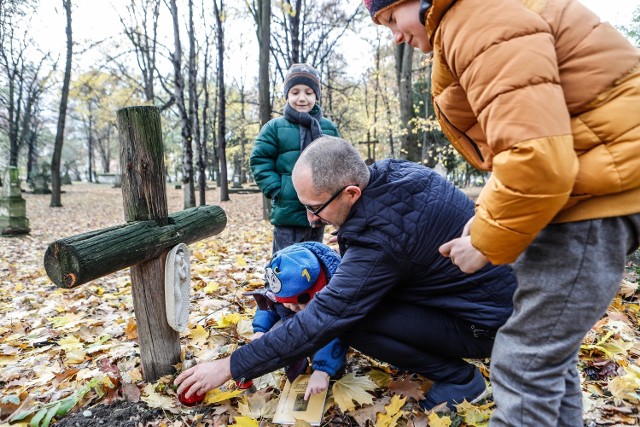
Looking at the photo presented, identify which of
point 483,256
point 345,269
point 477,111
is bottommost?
point 345,269

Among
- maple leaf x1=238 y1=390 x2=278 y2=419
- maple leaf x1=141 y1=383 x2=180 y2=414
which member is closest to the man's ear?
maple leaf x1=238 y1=390 x2=278 y2=419

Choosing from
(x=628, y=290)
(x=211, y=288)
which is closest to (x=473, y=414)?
(x=628, y=290)

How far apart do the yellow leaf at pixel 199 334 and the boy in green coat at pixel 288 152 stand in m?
0.99

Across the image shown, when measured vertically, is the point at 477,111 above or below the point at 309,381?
above

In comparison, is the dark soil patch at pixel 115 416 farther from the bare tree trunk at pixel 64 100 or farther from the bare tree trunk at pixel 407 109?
the bare tree trunk at pixel 64 100

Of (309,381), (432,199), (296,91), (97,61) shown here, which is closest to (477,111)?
(432,199)

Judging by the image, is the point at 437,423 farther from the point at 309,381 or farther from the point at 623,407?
the point at 623,407

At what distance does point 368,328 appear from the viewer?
6.20 feet

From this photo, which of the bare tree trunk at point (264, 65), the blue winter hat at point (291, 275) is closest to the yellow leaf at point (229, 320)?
the blue winter hat at point (291, 275)

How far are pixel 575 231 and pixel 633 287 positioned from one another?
2831 mm

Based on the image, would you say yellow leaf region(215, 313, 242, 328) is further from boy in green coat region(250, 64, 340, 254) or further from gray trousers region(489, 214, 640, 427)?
gray trousers region(489, 214, 640, 427)

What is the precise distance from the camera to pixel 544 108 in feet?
3.19

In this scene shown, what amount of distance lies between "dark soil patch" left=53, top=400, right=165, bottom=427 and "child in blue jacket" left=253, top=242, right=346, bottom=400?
606mm

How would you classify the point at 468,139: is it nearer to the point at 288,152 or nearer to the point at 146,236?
the point at 146,236
